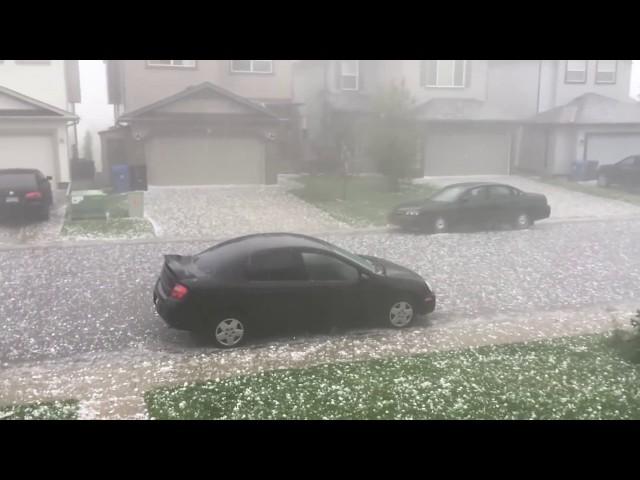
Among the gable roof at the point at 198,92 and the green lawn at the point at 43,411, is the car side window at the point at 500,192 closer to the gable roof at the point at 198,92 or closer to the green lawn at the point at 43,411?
the gable roof at the point at 198,92

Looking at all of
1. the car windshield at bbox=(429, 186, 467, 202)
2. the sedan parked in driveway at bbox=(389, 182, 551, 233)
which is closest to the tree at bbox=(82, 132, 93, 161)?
the sedan parked in driveway at bbox=(389, 182, 551, 233)

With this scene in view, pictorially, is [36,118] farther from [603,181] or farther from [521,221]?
[603,181]

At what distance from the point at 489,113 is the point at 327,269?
1755cm

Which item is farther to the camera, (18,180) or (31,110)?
(31,110)

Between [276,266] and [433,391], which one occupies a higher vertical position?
[276,266]

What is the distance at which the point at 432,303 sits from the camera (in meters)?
7.84

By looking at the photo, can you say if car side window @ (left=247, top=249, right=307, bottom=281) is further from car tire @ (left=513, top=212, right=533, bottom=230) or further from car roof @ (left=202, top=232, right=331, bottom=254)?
car tire @ (left=513, top=212, right=533, bottom=230)

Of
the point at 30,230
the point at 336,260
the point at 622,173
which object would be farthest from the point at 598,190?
the point at 30,230

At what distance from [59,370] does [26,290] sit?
3100 millimetres

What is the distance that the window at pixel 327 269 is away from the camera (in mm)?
7371

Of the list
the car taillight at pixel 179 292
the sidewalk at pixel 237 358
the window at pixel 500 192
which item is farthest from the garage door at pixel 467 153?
the car taillight at pixel 179 292

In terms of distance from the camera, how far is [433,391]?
5570 mm

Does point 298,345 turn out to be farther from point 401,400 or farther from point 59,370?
point 59,370

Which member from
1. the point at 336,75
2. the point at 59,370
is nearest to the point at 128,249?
the point at 59,370
